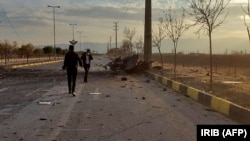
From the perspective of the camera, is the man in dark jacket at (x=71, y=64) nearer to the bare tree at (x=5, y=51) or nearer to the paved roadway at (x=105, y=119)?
the paved roadway at (x=105, y=119)

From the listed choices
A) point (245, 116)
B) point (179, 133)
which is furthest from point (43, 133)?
point (245, 116)

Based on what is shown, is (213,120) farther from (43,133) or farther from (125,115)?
(43,133)

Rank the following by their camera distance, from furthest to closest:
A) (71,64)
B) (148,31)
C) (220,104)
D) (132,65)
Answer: (132,65), (148,31), (71,64), (220,104)

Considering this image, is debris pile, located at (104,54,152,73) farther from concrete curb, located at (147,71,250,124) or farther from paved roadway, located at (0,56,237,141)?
paved roadway, located at (0,56,237,141)

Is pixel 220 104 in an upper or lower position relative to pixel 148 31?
lower

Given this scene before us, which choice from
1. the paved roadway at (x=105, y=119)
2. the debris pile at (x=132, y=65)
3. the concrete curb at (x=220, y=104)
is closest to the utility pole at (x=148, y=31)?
the debris pile at (x=132, y=65)

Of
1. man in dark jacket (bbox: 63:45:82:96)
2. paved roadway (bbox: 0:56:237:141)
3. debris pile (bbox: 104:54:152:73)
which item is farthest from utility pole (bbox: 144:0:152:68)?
paved roadway (bbox: 0:56:237:141)

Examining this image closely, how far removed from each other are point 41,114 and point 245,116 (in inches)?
215

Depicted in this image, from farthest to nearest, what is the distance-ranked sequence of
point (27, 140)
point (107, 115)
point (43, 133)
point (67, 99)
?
point (67, 99), point (107, 115), point (43, 133), point (27, 140)

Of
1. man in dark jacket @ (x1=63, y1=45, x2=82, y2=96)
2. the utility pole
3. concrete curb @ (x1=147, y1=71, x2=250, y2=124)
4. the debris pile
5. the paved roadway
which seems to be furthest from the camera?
the utility pole

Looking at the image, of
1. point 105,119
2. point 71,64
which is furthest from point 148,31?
point 105,119

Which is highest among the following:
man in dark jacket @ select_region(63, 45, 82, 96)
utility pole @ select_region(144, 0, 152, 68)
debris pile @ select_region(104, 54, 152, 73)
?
utility pole @ select_region(144, 0, 152, 68)

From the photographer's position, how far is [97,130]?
1082 cm

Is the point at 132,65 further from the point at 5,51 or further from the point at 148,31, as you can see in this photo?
the point at 5,51
